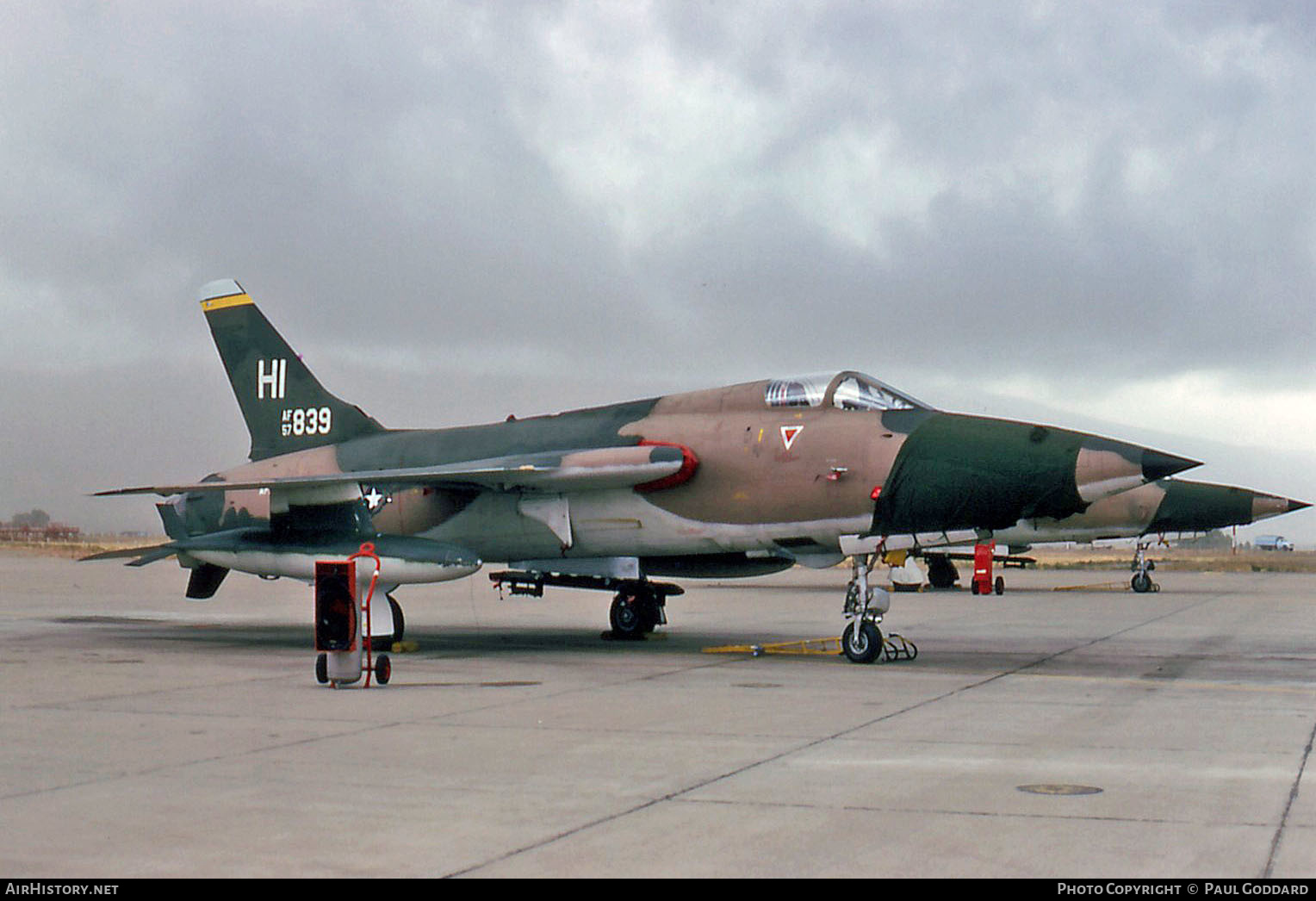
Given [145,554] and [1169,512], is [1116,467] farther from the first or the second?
[1169,512]

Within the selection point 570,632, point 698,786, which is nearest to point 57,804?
point 698,786

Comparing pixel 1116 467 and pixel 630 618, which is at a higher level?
pixel 1116 467

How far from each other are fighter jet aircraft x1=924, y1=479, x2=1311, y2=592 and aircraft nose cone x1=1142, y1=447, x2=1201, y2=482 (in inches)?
837

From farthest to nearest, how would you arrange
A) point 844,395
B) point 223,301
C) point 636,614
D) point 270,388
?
point 223,301 → point 270,388 → point 636,614 → point 844,395

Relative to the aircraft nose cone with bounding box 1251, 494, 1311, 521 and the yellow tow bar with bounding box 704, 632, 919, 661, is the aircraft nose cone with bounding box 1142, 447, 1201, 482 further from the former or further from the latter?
the aircraft nose cone with bounding box 1251, 494, 1311, 521

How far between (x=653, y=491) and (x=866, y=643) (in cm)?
292

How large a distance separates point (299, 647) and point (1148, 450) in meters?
9.73

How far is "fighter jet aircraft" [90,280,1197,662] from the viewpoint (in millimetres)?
12875

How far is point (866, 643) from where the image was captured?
43.8 feet

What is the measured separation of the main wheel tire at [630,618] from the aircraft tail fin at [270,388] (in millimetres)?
4297

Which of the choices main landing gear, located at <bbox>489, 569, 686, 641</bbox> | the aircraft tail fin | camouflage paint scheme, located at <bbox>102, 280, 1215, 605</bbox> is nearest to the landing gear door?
camouflage paint scheme, located at <bbox>102, 280, 1215, 605</bbox>

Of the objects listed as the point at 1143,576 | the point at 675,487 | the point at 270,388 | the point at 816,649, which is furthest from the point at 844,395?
the point at 1143,576

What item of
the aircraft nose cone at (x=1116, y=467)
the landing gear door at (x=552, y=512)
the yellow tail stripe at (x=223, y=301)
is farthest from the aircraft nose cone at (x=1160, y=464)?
the yellow tail stripe at (x=223, y=301)

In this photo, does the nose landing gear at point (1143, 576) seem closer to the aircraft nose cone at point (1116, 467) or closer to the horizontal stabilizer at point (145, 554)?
the aircraft nose cone at point (1116, 467)
